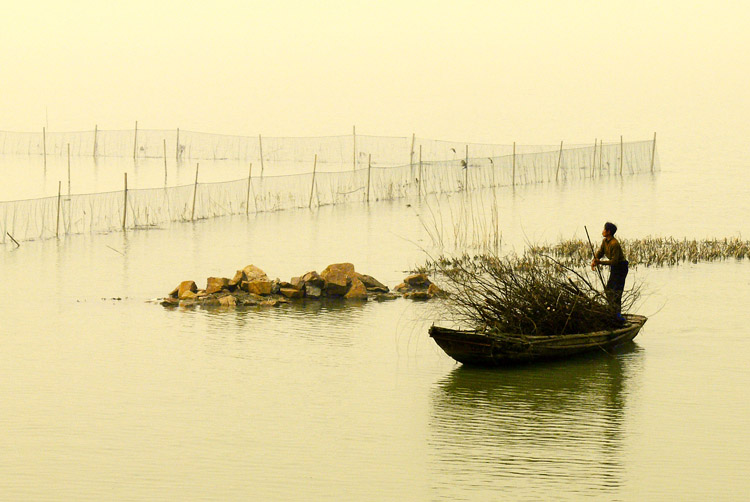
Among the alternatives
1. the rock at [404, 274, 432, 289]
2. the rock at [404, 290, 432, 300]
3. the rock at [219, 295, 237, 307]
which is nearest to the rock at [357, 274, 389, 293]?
the rock at [404, 274, 432, 289]

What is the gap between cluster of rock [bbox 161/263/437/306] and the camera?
21891 millimetres

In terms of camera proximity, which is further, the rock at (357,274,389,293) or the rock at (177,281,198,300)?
the rock at (357,274,389,293)

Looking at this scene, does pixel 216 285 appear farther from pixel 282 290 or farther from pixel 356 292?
pixel 356 292

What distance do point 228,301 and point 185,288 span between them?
1.14 meters

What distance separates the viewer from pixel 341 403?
1449cm

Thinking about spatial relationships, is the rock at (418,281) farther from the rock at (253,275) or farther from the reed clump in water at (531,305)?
the reed clump in water at (531,305)

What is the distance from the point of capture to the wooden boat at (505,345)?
50.4ft

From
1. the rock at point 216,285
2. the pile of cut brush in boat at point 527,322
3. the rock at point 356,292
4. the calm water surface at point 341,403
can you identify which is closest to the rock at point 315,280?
the rock at point 356,292

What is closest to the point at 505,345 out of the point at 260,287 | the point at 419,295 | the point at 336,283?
the point at 419,295

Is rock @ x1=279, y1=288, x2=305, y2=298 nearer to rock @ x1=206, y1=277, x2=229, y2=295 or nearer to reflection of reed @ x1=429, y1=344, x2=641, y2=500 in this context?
rock @ x1=206, y1=277, x2=229, y2=295

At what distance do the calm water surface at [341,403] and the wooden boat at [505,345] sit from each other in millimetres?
230

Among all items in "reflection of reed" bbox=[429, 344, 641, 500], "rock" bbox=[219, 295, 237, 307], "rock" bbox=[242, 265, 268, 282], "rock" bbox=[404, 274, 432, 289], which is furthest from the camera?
"rock" bbox=[404, 274, 432, 289]

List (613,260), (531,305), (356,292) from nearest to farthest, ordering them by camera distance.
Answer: (531,305)
(613,260)
(356,292)

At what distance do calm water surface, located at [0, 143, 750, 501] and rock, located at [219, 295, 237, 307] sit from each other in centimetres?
46
